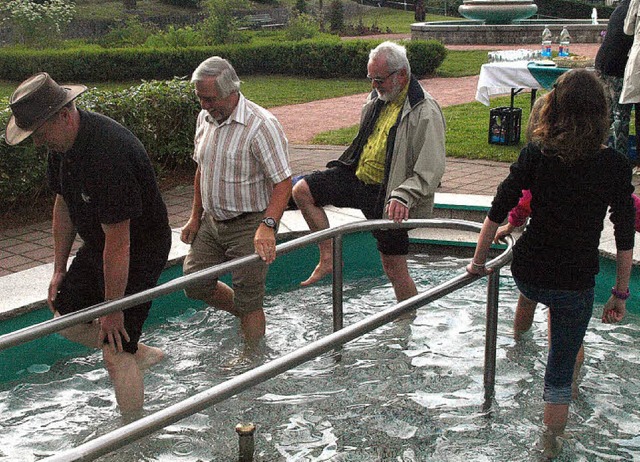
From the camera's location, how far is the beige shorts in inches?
168

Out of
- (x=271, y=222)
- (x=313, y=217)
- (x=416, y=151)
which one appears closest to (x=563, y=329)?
(x=271, y=222)

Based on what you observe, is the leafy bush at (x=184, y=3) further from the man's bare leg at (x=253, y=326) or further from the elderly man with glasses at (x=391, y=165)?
the man's bare leg at (x=253, y=326)

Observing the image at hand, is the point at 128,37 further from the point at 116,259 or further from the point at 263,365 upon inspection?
the point at 263,365

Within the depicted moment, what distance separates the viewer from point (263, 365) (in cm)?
238

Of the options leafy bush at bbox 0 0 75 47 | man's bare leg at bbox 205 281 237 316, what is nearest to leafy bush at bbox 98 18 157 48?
leafy bush at bbox 0 0 75 47

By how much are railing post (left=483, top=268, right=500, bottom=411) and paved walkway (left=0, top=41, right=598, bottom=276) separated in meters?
3.44

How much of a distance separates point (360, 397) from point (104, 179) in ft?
5.75

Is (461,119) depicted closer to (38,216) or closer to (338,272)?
(38,216)

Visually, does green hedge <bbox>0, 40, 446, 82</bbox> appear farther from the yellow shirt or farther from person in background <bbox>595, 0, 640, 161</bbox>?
the yellow shirt

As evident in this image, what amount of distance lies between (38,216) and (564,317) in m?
5.21

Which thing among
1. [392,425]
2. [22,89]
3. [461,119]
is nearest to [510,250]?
[392,425]

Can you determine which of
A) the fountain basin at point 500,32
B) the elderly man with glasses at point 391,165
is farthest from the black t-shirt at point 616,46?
the fountain basin at point 500,32

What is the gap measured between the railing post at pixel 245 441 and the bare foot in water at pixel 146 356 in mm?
1026

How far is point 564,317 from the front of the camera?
3295mm
